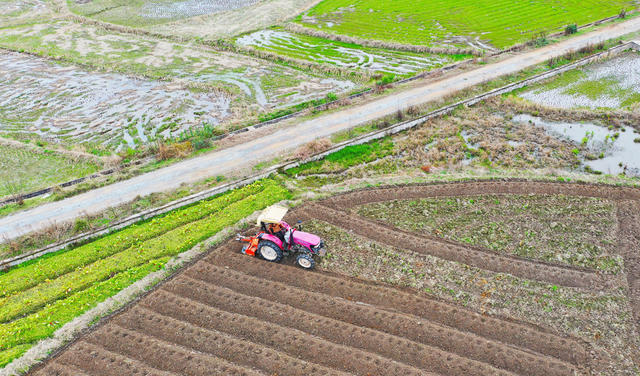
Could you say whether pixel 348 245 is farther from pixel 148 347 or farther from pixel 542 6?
pixel 542 6

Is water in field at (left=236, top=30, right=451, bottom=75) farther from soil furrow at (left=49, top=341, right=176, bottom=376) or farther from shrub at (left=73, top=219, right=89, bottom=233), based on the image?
soil furrow at (left=49, top=341, right=176, bottom=376)

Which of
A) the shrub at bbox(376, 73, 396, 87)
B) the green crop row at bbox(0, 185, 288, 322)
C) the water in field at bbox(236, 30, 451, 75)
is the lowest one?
the green crop row at bbox(0, 185, 288, 322)

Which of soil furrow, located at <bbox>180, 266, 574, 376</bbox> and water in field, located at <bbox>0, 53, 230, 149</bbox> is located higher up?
water in field, located at <bbox>0, 53, 230, 149</bbox>

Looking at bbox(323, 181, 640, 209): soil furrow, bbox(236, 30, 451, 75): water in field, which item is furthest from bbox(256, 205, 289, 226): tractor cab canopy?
bbox(236, 30, 451, 75): water in field

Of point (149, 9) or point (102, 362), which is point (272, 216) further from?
point (149, 9)

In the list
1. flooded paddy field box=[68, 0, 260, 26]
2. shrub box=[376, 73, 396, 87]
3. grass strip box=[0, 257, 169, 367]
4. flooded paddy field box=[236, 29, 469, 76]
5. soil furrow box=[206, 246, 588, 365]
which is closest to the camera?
soil furrow box=[206, 246, 588, 365]

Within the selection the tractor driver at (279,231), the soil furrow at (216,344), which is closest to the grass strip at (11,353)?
the soil furrow at (216,344)

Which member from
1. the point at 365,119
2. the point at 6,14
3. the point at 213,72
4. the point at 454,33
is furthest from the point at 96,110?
→ the point at 6,14
